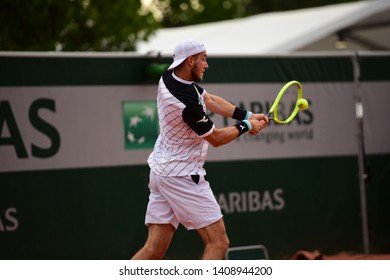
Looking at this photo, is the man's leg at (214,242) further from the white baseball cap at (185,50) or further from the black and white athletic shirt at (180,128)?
the white baseball cap at (185,50)

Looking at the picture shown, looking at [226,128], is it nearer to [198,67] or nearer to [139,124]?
[198,67]

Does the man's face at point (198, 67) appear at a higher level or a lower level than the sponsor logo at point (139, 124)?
higher

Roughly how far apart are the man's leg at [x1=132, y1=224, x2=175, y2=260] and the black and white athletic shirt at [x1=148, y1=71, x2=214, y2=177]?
1.27 ft

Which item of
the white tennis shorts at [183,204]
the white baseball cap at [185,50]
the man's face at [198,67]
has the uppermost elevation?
the white baseball cap at [185,50]

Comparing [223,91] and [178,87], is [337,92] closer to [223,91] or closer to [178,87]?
[223,91]

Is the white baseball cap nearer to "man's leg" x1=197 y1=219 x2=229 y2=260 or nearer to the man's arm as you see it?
the man's arm

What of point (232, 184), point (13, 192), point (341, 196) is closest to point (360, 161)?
point (341, 196)

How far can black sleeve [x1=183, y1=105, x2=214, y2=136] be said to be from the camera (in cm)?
634

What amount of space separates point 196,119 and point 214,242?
85cm

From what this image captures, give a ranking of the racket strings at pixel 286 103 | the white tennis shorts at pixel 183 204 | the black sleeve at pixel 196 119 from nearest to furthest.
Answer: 1. the black sleeve at pixel 196 119
2. the white tennis shorts at pixel 183 204
3. the racket strings at pixel 286 103

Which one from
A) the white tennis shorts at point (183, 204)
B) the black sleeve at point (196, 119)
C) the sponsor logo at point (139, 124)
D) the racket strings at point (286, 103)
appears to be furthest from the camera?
the racket strings at point (286, 103)

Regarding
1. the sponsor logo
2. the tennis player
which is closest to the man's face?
the tennis player

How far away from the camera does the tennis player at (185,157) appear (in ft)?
21.0

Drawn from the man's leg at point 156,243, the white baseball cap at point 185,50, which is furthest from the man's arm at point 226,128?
the man's leg at point 156,243
